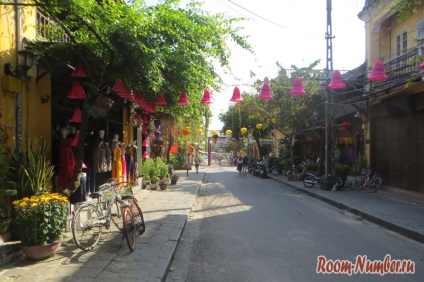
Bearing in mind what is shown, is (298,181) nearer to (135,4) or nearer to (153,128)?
(153,128)

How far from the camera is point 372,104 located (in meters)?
16.8

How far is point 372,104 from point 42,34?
14476mm

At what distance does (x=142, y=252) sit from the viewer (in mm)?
6094

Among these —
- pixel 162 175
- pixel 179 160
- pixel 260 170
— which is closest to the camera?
pixel 162 175

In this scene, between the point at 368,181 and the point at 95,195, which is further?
the point at 368,181

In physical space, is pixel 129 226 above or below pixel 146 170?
below

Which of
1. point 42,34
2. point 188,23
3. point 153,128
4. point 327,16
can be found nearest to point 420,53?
point 327,16

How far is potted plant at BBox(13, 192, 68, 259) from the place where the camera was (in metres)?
5.27

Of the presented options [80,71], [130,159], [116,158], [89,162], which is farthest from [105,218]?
[130,159]

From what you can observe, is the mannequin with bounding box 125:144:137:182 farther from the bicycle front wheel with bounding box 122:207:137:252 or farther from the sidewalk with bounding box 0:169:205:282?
the bicycle front wheel with bounding box 122:207:137:252

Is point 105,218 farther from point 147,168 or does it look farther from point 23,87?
point 147,168

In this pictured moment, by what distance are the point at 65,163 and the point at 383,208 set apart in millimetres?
9285

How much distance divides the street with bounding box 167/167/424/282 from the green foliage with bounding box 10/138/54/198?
2771 millimetres

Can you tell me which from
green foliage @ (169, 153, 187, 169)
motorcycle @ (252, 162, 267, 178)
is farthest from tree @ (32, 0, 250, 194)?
green foliage @ (169, 153, 187, 169)
